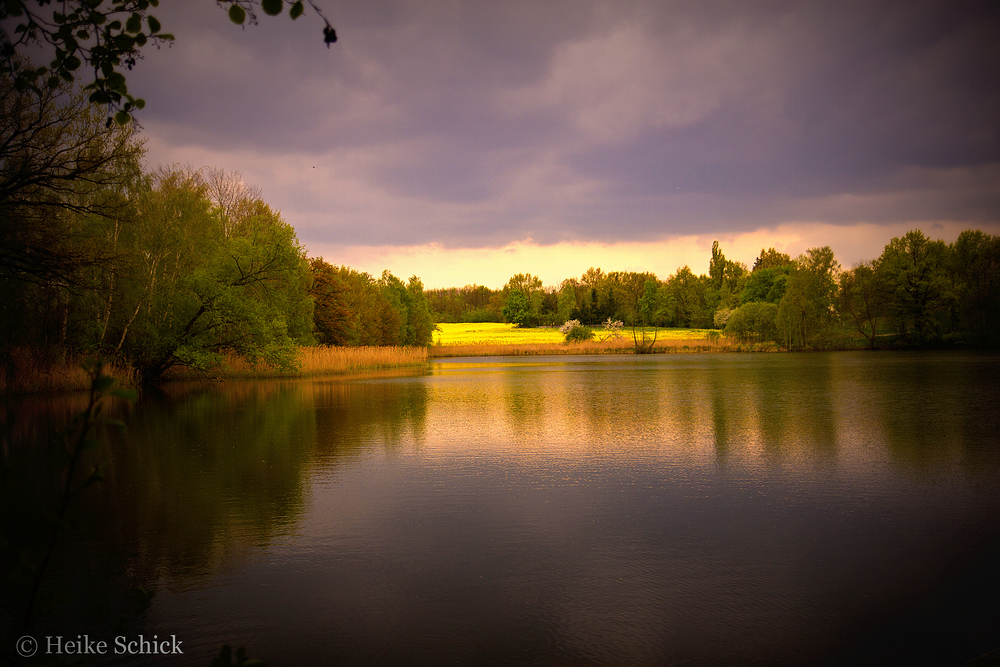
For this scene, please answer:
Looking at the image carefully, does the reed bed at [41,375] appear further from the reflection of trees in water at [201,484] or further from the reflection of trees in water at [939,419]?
the reflection of trees in water at [939,419]

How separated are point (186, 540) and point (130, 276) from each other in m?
17.9

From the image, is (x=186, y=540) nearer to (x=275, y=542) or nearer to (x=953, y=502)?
(x=275, y=542)

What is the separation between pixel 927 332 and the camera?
54.7 m

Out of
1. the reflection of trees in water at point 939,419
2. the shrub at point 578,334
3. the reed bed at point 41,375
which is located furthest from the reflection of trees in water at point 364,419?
the shrub at point 578,334

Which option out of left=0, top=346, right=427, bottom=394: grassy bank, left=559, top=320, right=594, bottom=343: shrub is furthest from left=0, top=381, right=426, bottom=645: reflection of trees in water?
left=559, top=320, right=594, bottom=343: shrub

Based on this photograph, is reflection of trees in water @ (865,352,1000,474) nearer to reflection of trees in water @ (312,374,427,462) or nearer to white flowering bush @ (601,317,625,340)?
reflection of trees in water @ (312,374,427,462)

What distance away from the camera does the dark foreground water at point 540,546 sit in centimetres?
378

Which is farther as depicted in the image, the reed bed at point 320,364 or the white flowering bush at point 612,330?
the white flowering bush at point 612,330

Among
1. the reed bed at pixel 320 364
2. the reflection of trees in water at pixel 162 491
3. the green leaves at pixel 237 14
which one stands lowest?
the reflection of trees in water at pixel 162 491

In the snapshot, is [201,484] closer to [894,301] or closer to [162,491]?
[162,491]

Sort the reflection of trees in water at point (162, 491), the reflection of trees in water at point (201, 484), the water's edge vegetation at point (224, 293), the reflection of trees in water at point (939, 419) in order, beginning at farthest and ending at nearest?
the water's edge vegetation at point (224, 293) → the reflection of trees in water at point (939, 419) → the reflection of trees in water at point (201, 484) → the reflection of trees in water at point (162, 491)

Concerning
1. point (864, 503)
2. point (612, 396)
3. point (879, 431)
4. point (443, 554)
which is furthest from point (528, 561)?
point (612, 396)

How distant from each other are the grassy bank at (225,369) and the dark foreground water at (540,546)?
9.45 feet

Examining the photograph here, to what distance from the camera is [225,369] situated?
2980cm
